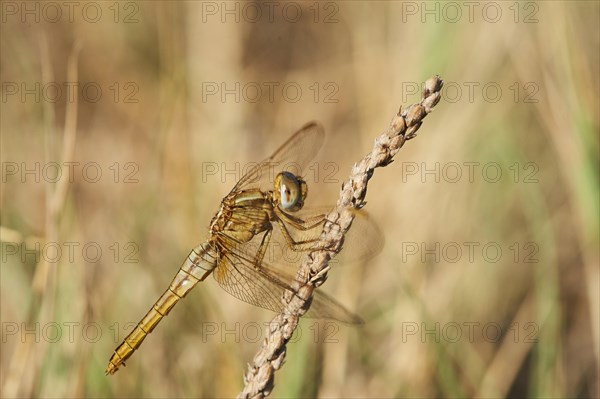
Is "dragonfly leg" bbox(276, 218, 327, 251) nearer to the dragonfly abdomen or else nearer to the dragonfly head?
the dragonfly head

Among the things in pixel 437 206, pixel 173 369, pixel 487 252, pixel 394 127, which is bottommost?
pixel 173 369

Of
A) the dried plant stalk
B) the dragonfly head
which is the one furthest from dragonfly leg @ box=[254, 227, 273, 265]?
the dried plant stalk

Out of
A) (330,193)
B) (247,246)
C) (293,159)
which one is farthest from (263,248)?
(330,193)

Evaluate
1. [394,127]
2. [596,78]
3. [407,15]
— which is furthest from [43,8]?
[394,127]

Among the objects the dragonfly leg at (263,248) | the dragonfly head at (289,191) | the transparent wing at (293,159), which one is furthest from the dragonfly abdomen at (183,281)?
the transparent wing at (293,159)

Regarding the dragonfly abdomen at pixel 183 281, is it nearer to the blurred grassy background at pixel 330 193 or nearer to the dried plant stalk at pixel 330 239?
the blurred grassy background at pixel 330 193

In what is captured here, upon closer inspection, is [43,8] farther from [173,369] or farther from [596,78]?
[596,78]
